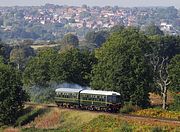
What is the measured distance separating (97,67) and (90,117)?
1395 cm

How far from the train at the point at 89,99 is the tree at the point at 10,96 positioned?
5.11m

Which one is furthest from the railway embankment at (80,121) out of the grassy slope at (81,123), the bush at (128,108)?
the bush at (128,108)

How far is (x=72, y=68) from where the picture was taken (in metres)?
73.2

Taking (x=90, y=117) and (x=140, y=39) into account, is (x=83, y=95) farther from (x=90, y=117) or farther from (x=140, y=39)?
(x=140, y=39)

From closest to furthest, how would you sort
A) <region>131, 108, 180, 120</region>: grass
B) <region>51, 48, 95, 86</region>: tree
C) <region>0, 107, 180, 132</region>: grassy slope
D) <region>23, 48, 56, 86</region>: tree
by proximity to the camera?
1. <region>0, 107, 180, 132</region>: grassy slope
2. <region>131, 108, 180, 120</region>: grass
3. <region>51, 48, 95, 86</region>: tree
4. <region>23, 48, 56, 86</region>: tree

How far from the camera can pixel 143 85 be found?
2453 inches

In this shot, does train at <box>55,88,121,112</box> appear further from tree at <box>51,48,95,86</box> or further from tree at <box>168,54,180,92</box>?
tree at <box>168,54,180,92</box>

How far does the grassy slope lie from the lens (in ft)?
155

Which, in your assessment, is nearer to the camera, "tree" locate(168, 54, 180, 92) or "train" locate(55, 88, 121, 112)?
"train" locate(55, 88, 121, 112)

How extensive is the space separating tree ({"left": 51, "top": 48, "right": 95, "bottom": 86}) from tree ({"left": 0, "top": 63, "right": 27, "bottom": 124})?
1146cm

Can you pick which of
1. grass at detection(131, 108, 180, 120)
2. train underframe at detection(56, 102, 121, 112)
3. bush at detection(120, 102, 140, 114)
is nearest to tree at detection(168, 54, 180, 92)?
bush at detection(120, 102, 140, 114)

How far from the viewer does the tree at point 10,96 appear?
190 ft

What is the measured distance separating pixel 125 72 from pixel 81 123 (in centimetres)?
1249

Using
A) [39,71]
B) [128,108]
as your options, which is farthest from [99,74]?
[39,71]
